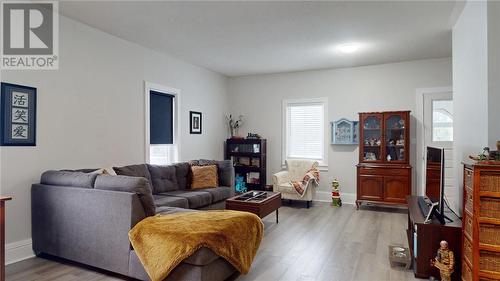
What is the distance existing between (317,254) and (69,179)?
2.65 metres

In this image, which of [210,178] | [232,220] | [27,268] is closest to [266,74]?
[210,178]

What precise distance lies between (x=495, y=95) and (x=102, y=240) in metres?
3.55

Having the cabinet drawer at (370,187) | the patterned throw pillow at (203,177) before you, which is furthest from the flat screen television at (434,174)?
the patterned throw pillow at (203,177)

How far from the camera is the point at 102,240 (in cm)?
272

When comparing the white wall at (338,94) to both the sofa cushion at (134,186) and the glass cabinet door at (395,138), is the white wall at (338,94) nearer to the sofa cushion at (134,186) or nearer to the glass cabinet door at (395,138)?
the glass cabinet door at (395,138)

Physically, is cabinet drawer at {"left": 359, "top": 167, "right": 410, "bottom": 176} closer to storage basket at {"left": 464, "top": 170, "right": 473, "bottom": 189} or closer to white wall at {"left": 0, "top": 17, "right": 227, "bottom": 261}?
storage basket at {"left": 464, "top": 170, "right": 473, "bottom": 189}

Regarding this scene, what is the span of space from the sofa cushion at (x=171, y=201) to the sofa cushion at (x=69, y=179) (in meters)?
0.91

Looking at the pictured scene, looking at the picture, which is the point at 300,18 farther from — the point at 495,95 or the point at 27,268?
the point at 27,268

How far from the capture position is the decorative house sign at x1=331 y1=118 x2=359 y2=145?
5879 millimetres

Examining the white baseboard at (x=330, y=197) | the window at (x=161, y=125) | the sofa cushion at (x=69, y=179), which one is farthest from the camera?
the white baseboard at (x=330, y=197)

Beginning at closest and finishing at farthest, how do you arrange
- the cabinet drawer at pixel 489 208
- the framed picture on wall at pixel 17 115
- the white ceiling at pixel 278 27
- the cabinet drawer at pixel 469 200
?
the cabinet drawer at pixel 489 208, the cabinet drawer at pixel 469 200, the framed picture on wall at pixel 17 115, the white ceiling at pixel 278 27

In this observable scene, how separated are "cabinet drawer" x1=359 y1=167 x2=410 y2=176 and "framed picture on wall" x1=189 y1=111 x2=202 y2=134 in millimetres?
3112

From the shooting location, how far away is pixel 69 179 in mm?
3014

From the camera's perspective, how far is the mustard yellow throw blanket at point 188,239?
2281mm
